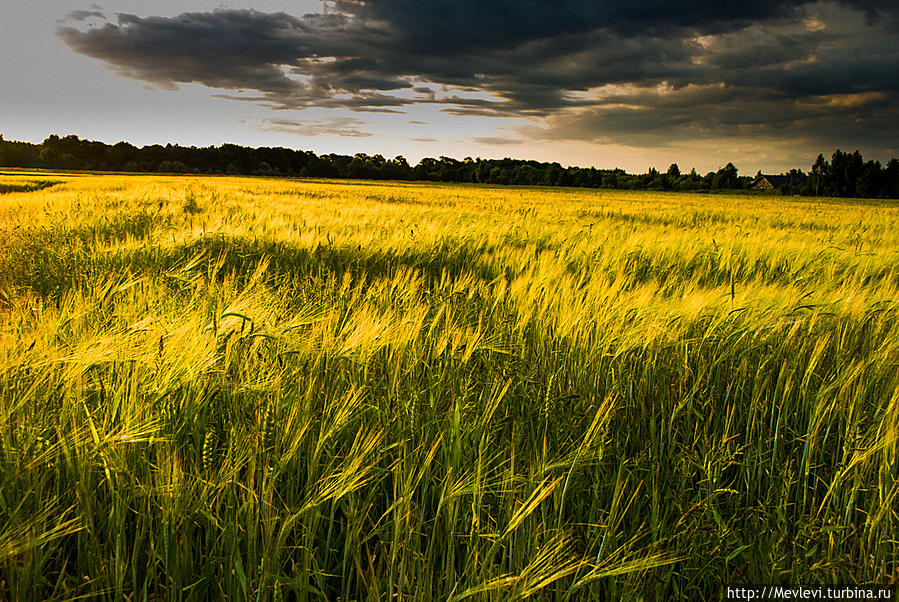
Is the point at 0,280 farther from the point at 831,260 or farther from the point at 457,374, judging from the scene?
the point at 831,260

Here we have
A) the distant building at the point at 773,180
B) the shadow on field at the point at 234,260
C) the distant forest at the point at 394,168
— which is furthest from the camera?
the distant building at the point at 773,180

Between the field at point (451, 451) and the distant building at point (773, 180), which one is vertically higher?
the distant building at point (773, 180)

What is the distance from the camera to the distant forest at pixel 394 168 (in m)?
78.8

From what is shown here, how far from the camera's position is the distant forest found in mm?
78750

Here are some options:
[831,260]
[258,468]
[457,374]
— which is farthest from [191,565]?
[831,260]

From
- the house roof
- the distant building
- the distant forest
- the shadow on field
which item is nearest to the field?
the shadow on field

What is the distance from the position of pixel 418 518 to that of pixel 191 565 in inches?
17.8

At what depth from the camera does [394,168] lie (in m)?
89.4

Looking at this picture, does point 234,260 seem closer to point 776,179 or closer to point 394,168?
point 394,168

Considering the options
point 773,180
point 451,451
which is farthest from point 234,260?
point 773,180

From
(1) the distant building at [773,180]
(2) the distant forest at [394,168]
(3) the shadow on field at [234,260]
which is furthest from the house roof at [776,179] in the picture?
(3) the shadow on field at [234,260]

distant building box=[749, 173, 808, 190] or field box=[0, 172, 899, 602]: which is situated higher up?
distant building box=[749, 173, 808, 190]

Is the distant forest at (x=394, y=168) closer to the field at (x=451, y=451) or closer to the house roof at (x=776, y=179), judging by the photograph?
the house roof at (x=776, y=179)

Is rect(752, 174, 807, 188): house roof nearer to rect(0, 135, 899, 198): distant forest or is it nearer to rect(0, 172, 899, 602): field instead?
rect(0, 135, 899, 198): distant forest
